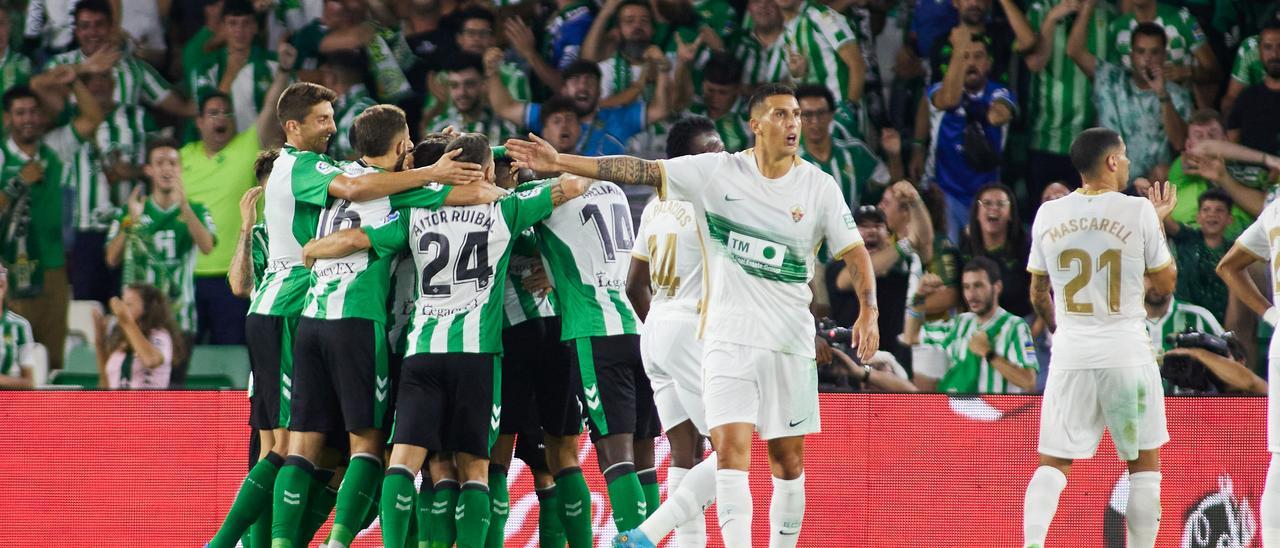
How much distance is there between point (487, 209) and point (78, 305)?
18.9 ft

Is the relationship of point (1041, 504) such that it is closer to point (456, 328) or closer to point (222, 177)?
point (456, 328)

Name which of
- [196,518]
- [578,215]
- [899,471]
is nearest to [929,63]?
[899,471]

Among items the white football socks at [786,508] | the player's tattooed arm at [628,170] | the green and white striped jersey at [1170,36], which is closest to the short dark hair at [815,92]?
the green and white striped jersey at [1170,36]

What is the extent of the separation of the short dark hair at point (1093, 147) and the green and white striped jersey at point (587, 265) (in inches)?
92.2

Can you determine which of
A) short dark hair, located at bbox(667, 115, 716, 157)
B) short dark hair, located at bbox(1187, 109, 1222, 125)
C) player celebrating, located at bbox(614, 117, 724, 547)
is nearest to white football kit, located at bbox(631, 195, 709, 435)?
player celebrating, located at bbox(614, 117, 724, 547)

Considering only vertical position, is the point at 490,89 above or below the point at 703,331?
above

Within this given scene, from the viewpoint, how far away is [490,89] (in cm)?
1195

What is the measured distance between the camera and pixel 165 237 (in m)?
11.5

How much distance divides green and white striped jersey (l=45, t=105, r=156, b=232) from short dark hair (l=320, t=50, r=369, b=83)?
156cm

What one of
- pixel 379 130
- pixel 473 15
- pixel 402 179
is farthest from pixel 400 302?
pixel 473 15

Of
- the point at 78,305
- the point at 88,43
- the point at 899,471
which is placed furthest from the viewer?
the point at 88,43

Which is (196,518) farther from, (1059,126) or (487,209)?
(1059,126)

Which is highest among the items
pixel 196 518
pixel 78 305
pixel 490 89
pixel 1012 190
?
pixel 490 89

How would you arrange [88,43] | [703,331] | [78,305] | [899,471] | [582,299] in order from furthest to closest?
[88,43] < [78,305] < [899,471] < [582,299] < [703,331]
